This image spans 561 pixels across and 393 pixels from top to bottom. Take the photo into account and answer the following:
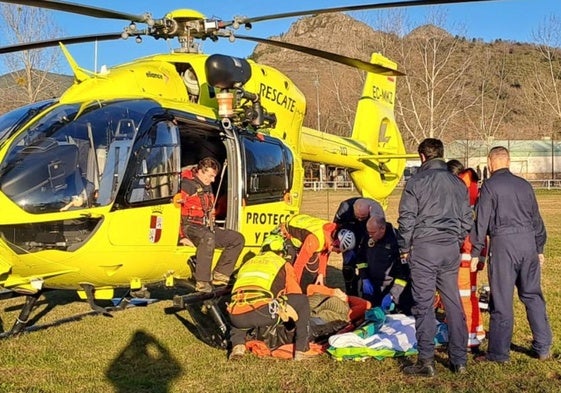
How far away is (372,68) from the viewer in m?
7.18

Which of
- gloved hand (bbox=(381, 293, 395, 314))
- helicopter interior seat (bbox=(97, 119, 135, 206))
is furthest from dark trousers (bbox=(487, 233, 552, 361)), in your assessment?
helicopter interior seat (bbox=(97, 119, 135, 206))

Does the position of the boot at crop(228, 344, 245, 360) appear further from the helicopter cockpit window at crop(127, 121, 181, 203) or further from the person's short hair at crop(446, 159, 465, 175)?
the person's short hair at crop(446, 159, 465, 175)

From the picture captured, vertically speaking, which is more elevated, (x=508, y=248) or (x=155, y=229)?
(x=155, y=229)

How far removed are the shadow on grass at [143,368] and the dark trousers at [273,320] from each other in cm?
66

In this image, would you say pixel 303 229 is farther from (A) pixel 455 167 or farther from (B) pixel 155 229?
(B) pixel 155 229

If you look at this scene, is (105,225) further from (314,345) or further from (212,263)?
(314,345)

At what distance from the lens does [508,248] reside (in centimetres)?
581

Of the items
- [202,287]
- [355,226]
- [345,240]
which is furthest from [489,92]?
[202,287]

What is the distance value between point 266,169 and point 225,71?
4.79ft

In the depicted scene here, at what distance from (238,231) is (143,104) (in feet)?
5.90

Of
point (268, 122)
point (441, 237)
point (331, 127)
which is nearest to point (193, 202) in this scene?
point (268, 122)

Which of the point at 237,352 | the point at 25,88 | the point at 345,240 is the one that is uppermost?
the point at 25,88

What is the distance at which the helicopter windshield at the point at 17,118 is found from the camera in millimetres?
5738

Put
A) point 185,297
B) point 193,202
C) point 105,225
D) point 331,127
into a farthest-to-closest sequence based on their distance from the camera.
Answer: point 331,127 < point 193,202 < point 185,297 < point 105,225
